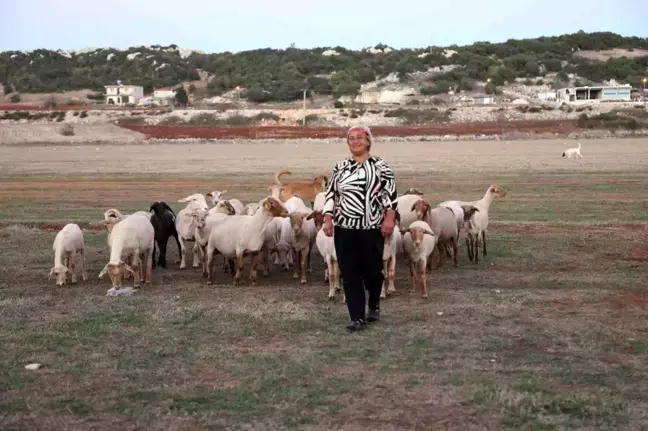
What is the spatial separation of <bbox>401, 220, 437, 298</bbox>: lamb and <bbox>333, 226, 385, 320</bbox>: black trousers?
6.94 feet

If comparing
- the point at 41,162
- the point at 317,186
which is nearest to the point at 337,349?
the point at 317,186

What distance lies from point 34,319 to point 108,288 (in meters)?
2.09

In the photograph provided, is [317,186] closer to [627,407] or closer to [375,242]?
[375,242]

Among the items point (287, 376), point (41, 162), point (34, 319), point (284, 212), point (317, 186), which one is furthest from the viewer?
point (41, 162)

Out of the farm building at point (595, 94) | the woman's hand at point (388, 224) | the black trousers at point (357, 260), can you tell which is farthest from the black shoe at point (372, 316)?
the farm building at point (595, 94)

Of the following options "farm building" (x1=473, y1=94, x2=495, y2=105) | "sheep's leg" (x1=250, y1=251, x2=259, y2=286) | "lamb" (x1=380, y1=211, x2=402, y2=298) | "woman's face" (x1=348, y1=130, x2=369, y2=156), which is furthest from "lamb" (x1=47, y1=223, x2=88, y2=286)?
"farm building" (x1=473, y1=94, x2=495, y2=105)

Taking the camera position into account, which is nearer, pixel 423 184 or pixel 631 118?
pixel 423 184

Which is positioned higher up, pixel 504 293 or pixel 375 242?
pixel 375 242

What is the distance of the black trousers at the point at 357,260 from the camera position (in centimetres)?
898

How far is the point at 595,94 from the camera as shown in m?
115

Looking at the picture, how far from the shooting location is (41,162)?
44.6 meters

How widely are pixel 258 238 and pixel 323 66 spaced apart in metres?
144

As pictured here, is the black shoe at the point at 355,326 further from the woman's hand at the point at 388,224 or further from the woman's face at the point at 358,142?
the woman's face at the point at 358,142

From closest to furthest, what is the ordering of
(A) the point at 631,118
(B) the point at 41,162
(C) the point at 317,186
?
(C) the point at 317,186
(B) the point at 41,162
(A) the point at 631,118
